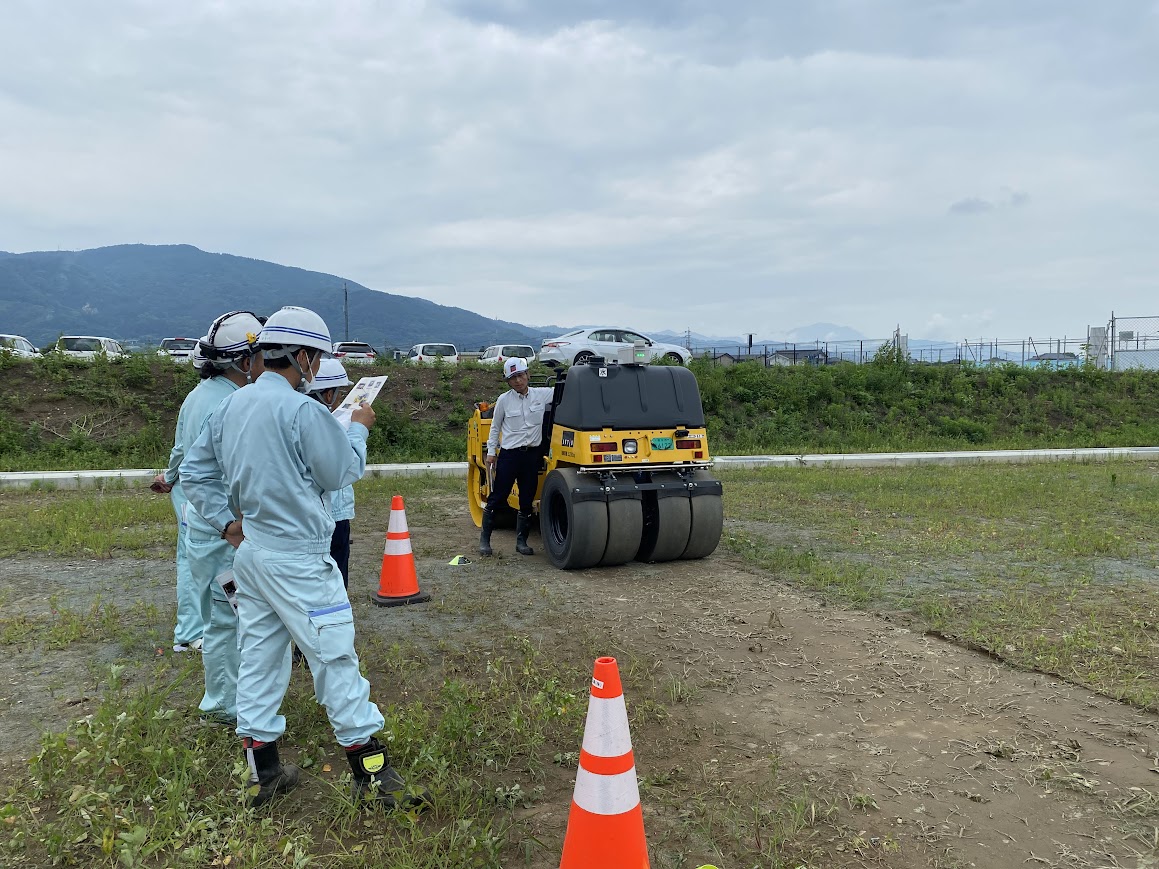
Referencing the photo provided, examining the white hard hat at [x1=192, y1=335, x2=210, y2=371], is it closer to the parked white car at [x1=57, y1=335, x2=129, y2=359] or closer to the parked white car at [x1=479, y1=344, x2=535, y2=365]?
the parked white car at [x1=57, y1=335, x2=129, y2=359]

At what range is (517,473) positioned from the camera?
25.2ft

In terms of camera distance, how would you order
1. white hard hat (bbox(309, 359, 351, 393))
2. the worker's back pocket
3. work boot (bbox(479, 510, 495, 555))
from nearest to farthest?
the worker's back pocket < white hard hat (bbox(309, 359, 351, 393)) < work boot (bbox(479, 510, 495, 555))

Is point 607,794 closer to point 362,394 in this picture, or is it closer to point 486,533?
point 362,394

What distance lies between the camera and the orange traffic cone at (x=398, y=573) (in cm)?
605

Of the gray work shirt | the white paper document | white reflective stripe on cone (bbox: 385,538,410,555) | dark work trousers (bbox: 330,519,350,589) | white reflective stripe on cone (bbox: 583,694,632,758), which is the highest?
the white paper document

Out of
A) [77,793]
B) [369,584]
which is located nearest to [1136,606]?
[369,584]

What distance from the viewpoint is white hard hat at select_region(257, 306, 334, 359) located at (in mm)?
3078

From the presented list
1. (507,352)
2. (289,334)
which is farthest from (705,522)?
(507,352)

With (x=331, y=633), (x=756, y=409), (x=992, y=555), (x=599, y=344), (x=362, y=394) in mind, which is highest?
(x=599, y=344)

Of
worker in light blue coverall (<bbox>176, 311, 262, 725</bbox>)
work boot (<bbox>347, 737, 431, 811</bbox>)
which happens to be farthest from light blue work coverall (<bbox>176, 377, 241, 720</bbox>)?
work boot (<bbox>347, 737, 431, 811</bbox>)

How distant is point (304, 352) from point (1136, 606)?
19.2ft

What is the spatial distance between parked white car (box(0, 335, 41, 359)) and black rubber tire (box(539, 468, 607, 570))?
1586cm

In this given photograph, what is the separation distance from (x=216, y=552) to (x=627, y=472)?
387 centimetres

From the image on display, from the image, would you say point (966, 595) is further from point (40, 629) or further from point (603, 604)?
point (40, 629)
